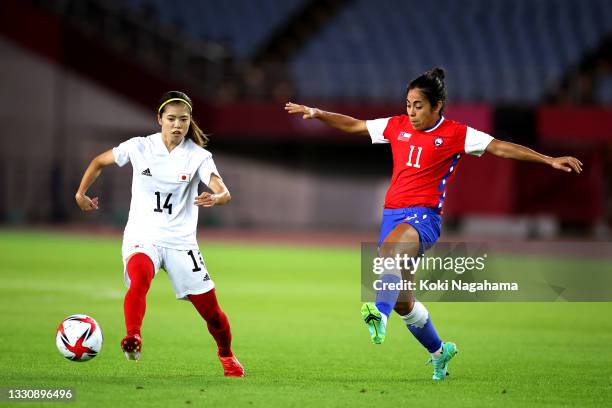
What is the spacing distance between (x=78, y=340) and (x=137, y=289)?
0.61 metres

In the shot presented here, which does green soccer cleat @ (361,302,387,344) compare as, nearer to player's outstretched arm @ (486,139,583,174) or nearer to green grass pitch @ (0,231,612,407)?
green grass pitch @ (0,231,612,407)

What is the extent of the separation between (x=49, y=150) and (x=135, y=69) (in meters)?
4.30

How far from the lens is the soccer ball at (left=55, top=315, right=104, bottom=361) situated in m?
7.83

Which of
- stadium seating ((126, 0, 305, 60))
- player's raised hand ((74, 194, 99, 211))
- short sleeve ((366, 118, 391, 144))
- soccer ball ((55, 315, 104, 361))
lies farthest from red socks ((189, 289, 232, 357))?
stadium seating ((126, 0, 305, 60))

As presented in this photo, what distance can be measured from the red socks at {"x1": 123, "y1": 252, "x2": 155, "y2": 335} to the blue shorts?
1.80m

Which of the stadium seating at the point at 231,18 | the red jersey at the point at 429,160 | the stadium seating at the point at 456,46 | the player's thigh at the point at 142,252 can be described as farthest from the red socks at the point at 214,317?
the stadium seating at the point at 231,18

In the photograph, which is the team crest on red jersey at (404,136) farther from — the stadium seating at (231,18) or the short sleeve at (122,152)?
the stadium seating at (231,18)

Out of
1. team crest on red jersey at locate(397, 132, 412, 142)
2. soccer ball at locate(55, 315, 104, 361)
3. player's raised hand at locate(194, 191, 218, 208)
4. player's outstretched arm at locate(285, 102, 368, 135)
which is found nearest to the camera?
player's raised hand at locate(194, 191, 218, 208)

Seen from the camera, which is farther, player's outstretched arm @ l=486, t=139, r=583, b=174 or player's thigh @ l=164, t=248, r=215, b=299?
player's thigh @ l=164, t=248, r=215, b=299

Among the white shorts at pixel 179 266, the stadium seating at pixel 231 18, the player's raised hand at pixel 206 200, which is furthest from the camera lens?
the stadium seating at pixel 231 18

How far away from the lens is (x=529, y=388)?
26.1 ft

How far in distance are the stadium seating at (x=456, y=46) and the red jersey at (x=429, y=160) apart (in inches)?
885

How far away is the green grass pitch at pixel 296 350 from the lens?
744 cm

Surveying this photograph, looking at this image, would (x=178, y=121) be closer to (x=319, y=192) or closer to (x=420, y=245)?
(x=420, y=245)
